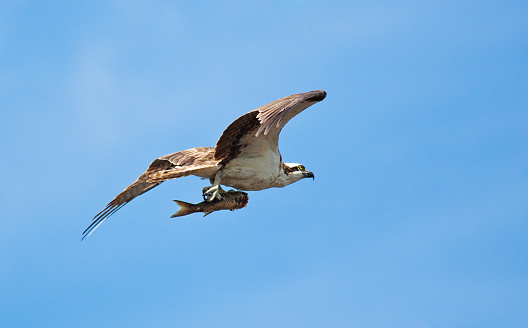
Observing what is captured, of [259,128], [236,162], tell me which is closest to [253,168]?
[236,162]

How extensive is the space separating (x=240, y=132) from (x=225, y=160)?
0.87 metres

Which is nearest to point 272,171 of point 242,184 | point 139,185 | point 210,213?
point 242,184

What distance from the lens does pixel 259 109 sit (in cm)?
1573

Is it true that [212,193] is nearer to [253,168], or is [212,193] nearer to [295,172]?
[253,168]

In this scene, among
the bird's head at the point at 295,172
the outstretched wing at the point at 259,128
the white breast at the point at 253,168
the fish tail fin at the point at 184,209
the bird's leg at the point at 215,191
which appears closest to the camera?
the outstretched wing at the point at 259,128

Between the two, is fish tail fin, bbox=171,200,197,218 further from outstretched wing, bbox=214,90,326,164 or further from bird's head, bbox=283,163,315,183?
bird's head, bbox=283,163,315,183

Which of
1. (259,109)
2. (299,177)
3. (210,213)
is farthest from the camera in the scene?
(299,177)

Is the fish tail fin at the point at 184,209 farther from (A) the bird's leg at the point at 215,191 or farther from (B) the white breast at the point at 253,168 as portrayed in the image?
(B) the white breast at the point at 253,168

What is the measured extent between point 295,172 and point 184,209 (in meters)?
3.45

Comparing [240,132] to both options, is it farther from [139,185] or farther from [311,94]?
[139,185]

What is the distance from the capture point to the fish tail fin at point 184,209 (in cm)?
1641

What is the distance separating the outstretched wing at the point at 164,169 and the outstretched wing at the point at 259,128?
16.5 inches

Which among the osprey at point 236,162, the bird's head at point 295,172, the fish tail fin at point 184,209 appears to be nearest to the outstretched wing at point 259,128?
the osprey at point 236,162

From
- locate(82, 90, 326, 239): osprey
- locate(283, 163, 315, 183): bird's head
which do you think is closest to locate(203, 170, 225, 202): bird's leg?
locate(82, 90, 326, 239): osprey
